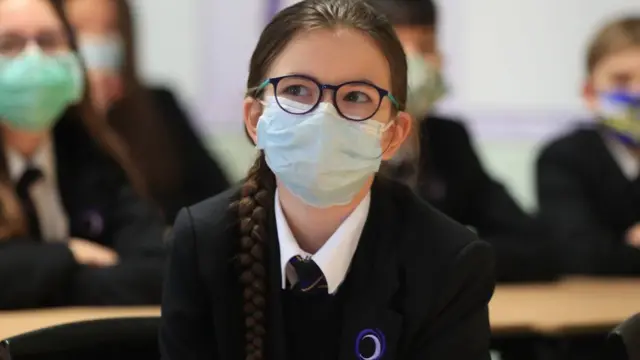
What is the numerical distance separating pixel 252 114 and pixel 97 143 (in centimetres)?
84

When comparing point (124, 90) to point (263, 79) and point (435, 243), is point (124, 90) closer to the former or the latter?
point (263, 79)

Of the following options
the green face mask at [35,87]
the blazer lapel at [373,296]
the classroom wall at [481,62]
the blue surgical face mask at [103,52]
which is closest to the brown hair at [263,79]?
the blazer lapel at [373,296]

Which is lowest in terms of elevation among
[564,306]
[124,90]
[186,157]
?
[564,306]

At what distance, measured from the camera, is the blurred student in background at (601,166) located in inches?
84.0

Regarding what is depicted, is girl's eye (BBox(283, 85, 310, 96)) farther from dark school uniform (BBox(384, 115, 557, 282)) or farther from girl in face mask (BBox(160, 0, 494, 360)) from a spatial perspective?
dark school uniform (BBox(384, 115, 557, 282))

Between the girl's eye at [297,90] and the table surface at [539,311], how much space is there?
1.49ft

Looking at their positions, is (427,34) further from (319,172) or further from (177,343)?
(177,343)

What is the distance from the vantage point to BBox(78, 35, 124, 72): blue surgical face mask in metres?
2.11

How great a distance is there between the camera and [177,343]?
3.61ft

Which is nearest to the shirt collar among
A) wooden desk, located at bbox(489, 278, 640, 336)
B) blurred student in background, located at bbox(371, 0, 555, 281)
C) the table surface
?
the table surface

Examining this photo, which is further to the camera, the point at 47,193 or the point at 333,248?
the point at 47,193

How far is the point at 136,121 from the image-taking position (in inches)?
84.7

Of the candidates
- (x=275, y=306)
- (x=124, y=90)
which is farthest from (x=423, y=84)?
(x=275, y=306)

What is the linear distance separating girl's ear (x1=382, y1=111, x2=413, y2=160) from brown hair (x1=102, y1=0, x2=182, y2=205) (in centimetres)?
109
